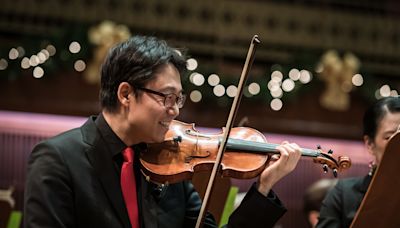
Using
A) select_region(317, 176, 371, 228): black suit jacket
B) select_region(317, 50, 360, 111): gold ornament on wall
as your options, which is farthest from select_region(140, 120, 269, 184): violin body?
select_region(317, 50, 360, 111): gold ornament on wall

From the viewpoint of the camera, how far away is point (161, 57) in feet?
8.25

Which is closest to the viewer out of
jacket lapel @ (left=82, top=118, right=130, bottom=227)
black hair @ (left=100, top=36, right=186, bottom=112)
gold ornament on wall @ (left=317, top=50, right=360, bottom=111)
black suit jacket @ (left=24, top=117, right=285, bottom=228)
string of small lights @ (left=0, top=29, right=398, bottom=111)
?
black suit jacket @ (left=24, top=117, right=285, bottom=228)

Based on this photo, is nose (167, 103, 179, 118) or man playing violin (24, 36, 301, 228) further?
nose (167, 103, 179, 118)

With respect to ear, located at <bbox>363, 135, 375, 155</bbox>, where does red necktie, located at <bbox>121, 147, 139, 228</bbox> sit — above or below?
below

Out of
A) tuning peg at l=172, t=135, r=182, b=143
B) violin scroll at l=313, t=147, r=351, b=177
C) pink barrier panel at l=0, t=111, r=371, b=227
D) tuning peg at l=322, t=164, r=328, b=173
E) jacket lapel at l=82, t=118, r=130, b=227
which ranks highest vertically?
tuning peg at l=172, t=135, r=182, b=143

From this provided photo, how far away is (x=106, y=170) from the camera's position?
2.42 m

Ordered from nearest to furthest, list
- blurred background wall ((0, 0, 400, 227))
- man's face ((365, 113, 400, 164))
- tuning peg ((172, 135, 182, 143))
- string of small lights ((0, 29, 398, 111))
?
tuning peg ((172, 135, 182, 143)) → man's face ((365, 113, 400, 164)) → string of small lights ((0, 29, 398, 111)) → blurred background wall ((0, 0, 400, 227))

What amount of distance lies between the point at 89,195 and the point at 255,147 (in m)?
0.64

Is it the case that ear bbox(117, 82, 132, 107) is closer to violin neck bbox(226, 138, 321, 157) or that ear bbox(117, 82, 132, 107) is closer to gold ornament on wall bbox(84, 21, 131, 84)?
violin neck bbox(226, 138, 321, 157)

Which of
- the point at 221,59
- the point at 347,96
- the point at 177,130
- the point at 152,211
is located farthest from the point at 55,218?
the point at 347,96

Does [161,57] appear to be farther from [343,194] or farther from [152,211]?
[343,194]

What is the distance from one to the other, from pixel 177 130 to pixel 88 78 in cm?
312

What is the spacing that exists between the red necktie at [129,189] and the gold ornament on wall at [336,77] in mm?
3901

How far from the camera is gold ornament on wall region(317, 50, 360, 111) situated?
6121 millimetres
